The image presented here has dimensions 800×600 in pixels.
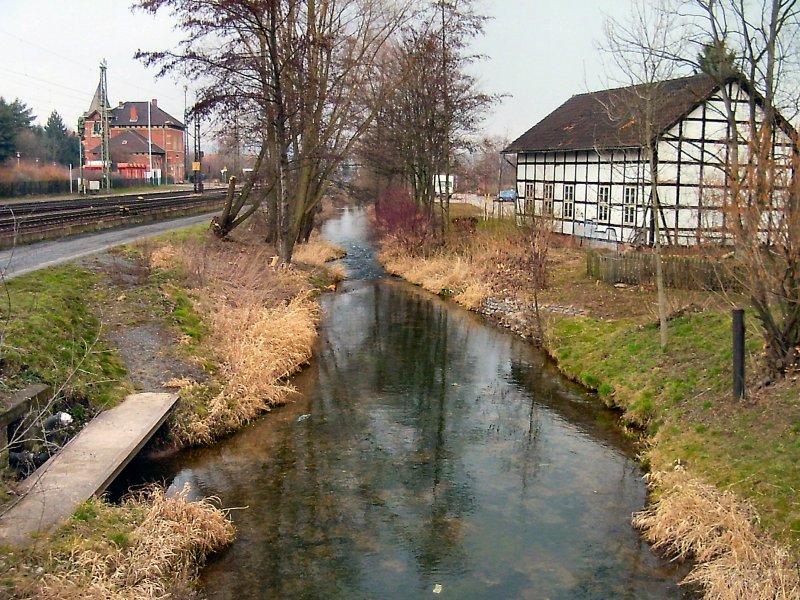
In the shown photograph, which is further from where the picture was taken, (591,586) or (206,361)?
(206,361)

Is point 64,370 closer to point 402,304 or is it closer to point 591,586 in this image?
point 591,586

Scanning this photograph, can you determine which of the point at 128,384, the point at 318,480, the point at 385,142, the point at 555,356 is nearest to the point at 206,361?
the point at 128,384

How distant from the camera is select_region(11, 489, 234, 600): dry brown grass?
252 inches

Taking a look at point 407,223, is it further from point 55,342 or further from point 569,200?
point 55,342

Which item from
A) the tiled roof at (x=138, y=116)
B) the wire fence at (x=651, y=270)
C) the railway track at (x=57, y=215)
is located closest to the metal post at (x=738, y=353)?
the wire fence at (x=651, y=270)

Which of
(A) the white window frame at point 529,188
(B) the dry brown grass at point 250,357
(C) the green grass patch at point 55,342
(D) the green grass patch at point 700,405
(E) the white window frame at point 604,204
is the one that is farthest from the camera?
(A) the white window frame at point 529,188

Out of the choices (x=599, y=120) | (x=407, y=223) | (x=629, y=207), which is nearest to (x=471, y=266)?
(x=629, y=207)

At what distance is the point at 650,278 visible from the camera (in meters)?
19.4

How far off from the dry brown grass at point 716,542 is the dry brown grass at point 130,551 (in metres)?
5.09

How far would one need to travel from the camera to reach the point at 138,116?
93938mm

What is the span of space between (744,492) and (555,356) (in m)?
8.26

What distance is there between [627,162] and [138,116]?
3350 inches

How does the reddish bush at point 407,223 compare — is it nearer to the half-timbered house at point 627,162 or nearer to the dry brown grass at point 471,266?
the dry brown grass at point 471,266

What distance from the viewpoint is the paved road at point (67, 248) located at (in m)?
16.1
